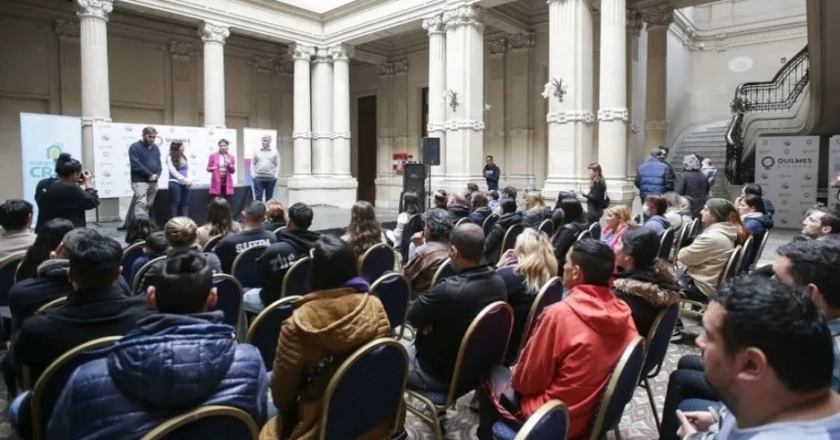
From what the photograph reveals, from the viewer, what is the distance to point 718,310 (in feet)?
3.31

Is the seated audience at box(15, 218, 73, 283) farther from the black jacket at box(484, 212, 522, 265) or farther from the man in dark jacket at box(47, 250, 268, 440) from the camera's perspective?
the black jacket at box(484, 212, 522, 265)

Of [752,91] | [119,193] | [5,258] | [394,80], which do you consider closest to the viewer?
[5,258]

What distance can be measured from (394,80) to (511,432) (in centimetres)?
1432

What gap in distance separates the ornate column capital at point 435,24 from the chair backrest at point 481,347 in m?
9.03

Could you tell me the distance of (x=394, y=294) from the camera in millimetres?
2881

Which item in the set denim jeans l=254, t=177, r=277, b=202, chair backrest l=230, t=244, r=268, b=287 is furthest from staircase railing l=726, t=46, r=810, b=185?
chair backrest l=230, t=244, r=268, b=287

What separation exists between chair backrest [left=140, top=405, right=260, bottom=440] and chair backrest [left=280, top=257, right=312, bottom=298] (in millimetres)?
1704

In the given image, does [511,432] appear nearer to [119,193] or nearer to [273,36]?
[119,193]

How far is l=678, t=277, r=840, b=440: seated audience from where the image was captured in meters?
0.89

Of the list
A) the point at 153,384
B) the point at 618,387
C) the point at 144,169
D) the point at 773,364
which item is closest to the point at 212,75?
the point at 144,169


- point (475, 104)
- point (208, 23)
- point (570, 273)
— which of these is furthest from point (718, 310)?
point (208, 23)

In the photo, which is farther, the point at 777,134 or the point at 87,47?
the point at 777,134

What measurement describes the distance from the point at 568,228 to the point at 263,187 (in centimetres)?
604

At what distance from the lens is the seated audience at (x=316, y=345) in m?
1.61
